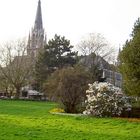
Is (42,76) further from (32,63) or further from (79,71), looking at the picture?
(79,71)

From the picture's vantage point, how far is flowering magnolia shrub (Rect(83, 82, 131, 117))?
28886mm

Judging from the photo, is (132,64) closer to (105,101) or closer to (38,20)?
(105,101)

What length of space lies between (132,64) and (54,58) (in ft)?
140

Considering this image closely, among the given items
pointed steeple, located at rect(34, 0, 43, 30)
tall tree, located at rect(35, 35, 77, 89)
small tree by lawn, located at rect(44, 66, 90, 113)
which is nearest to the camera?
small tree by lawn, located at rect(44, 66, 90, 113)

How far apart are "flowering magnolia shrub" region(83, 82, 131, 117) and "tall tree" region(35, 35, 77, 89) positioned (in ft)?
130

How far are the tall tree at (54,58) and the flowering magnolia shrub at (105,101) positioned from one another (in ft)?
130

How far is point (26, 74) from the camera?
245ft

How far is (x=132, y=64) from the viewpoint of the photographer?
29.8 meters

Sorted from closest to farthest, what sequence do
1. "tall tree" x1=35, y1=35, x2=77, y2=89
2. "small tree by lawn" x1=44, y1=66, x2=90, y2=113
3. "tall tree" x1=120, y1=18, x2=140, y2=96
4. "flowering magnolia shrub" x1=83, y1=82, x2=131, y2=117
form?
"flowering magnolia shrub" x1=83, y1=82, x2=131, y2=117 → "tall tree" x1=120, y1=18, x2=140, y2=96 → "small tree by lawn" x1=44, y1=66, x2=90, y2=113 → "tall tree" x1=35, y1=35, x2=77, y2=89

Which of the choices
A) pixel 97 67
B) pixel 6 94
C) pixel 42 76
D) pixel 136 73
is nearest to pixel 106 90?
pixel 136 73

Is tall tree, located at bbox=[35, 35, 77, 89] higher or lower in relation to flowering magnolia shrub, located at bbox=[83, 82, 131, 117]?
higher

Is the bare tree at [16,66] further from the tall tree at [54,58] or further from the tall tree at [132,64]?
the tall tree at [132,64]

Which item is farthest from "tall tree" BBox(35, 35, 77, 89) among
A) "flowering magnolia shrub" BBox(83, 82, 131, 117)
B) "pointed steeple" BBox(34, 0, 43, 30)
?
"pointed steeple" BBox(34, 0, 43, 30)

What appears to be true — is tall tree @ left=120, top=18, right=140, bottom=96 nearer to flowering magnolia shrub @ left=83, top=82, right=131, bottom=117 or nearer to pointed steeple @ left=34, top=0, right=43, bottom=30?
flowering magnolia shrub @ left=83, top=82, right=131, bottom=117
